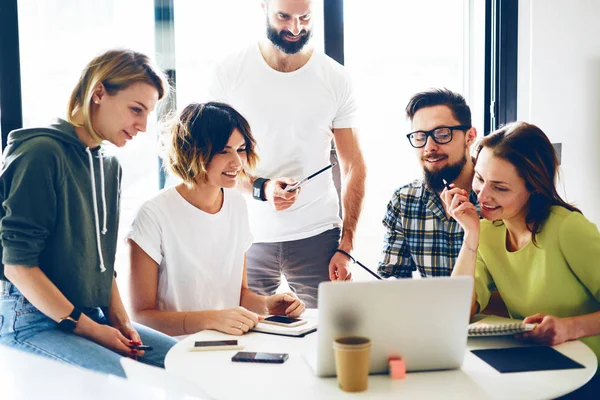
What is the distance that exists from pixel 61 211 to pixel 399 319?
1017 mm

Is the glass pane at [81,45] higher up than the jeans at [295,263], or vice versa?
the glass pane at [81,45]

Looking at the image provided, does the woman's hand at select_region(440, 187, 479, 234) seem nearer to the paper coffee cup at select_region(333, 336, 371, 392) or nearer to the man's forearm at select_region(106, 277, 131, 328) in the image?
the paper coffee cup at select_region(333, 336, 371, 392)

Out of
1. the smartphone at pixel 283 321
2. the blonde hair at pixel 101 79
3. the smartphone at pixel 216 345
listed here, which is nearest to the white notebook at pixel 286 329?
the smartphone at pixel 283 321

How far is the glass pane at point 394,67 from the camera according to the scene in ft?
11.5

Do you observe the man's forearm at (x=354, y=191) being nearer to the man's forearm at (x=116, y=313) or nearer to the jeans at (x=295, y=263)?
the jeans at (x=295, y=263)

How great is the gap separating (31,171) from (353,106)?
4.64 feet

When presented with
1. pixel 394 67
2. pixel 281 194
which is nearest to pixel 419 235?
pixel 281 194

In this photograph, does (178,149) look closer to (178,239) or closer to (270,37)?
(178,239)

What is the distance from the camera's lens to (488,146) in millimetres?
1821

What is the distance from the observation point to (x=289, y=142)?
2.50m

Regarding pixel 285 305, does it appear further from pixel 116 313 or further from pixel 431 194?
pixel 431 194

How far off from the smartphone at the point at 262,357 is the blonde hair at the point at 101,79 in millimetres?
820

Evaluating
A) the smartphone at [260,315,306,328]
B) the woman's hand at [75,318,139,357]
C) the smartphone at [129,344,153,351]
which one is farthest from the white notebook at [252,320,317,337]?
the woman's hand at [75,318,139,357]

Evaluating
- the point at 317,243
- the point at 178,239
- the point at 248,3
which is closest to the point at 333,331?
the point at 178,239
